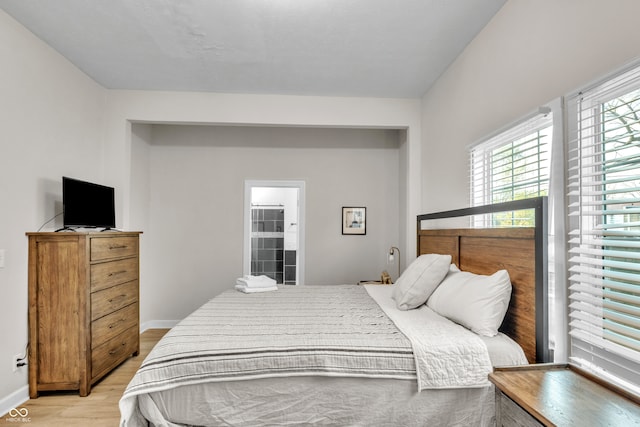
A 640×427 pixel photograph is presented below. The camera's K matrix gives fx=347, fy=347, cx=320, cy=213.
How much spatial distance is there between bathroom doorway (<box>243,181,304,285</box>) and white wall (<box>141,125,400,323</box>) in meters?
0.12

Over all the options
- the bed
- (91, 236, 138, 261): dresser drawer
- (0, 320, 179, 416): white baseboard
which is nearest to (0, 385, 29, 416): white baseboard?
(0, 320, 179, 416): white baseboard

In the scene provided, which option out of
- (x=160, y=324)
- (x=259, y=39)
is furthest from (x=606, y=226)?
(x=160, y=324)

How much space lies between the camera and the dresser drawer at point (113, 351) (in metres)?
2.75

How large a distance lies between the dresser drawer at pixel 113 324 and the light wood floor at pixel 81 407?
353 mm

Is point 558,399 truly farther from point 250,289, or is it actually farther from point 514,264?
point 250,289

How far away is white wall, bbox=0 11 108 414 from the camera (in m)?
2.41

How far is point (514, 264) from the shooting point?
6.37 feet

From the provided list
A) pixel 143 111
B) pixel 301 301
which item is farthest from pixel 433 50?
pixel 143 111

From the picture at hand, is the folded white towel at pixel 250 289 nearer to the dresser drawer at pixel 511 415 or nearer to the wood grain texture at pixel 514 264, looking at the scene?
the wood grain texture at pixel 514 264

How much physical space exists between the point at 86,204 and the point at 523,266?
330cm

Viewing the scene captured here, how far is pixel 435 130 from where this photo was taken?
3.48 metres

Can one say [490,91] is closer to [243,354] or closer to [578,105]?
[578,105]

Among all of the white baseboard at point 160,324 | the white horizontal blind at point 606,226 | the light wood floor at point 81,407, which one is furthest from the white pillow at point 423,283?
the white baseboard at point 160,324

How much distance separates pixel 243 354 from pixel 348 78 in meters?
2.68
